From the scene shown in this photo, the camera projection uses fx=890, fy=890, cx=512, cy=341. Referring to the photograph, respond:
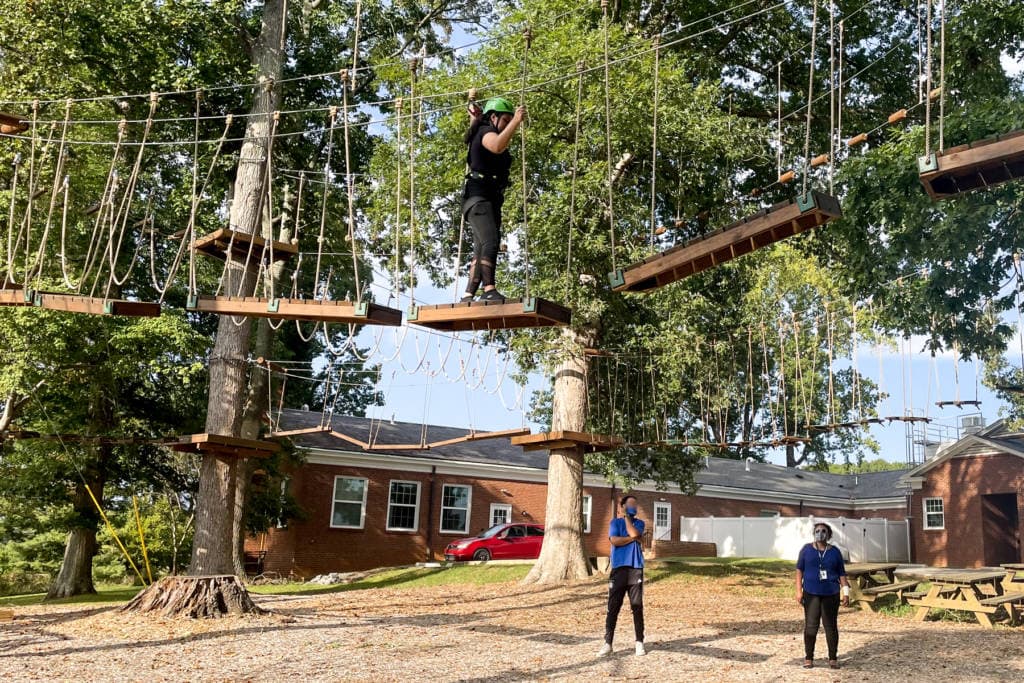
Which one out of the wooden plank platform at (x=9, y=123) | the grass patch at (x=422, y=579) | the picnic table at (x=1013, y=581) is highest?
the wooden plank platform at (x=9, y=123)

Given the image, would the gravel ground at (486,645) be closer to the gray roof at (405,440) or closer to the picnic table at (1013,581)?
the picnic table at (1013,581)

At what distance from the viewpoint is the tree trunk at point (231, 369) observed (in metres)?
14.2

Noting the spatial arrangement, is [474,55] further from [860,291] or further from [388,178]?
[860,291]

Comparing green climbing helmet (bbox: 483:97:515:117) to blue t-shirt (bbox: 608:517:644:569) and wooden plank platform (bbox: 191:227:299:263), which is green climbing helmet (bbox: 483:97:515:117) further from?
blue t-shirt (bbox: 608:517:644:569)

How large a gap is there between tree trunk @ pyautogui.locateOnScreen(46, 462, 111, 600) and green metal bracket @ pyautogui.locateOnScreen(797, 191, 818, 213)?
18397 mm

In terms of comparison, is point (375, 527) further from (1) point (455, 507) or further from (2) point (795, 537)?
(2) point (795, 537)

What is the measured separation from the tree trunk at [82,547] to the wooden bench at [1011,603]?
720 inches

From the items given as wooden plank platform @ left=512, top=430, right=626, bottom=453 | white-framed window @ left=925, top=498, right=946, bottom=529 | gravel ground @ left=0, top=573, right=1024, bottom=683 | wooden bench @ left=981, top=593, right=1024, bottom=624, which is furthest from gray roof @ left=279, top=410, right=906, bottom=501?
wooden bench @ left=981, top=593, right=1024, bottom=624

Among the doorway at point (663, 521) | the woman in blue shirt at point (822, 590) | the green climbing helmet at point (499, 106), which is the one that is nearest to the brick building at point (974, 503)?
the doorway at point (663, 521)

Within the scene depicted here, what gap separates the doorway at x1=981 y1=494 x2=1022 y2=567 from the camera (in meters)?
30.1

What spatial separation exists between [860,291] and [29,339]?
605 inches

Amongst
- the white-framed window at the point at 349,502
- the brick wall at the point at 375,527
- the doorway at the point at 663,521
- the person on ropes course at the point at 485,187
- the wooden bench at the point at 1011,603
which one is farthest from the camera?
the doorway at the point at 663,521

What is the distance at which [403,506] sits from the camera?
29.3 m

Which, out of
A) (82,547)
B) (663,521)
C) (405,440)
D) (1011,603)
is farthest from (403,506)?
(1011,603)
